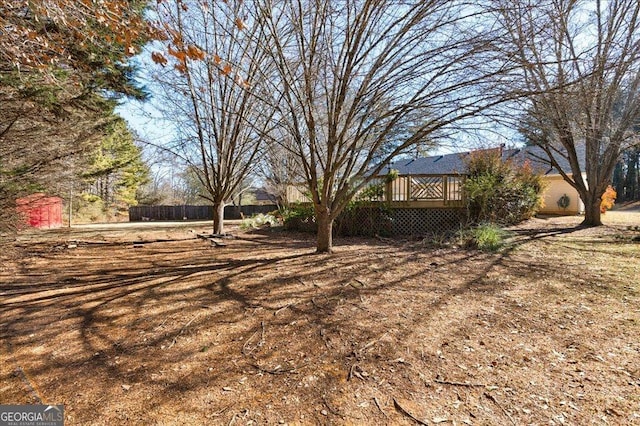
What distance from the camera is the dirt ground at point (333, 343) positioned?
68.1 inches

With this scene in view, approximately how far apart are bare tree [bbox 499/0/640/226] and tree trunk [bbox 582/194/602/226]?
22mm

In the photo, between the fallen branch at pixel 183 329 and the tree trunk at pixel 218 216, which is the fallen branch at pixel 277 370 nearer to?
the fallen branch at pixel 183 329

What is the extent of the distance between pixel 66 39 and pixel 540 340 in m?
7.32

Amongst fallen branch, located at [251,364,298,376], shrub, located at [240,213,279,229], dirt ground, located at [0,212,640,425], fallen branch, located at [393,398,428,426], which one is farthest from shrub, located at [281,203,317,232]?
fallen branch, located at [393,398,428,426]

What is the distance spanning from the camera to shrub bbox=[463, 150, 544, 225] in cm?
827

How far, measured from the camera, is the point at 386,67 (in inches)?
186

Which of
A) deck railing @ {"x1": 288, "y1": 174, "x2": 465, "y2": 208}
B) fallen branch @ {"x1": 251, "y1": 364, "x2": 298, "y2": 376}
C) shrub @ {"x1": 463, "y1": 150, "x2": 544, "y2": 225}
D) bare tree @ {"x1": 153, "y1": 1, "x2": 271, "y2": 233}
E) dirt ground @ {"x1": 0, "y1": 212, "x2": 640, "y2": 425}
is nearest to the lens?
dirt ground @ {"x1": 0, "y1": 212, "x2": 640, "y2": 425}

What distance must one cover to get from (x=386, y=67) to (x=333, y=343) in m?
4.11

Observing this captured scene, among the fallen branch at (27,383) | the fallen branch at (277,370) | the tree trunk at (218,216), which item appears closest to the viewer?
the fallen branch at (27,383)

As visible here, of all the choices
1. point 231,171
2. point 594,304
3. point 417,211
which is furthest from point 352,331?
point 231,171

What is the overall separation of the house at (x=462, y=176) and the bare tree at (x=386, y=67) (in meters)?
2.74

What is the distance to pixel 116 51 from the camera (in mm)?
5602

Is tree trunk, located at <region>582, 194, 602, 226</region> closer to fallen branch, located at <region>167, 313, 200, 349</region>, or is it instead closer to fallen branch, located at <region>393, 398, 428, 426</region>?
fallen branch, located at <region>393, 398, 428, 426</region>

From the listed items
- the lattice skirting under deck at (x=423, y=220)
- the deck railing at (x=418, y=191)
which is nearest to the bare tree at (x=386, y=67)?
the deck railing at (x=418, y=191)
